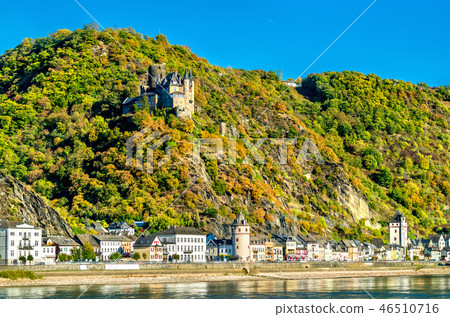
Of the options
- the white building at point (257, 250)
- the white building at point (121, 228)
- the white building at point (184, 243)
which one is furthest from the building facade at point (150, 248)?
the white building at point (257, 250)

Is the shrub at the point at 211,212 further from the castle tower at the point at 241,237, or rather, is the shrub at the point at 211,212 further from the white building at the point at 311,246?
the white building at the point at 311,246

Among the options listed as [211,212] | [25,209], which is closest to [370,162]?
[211,212]

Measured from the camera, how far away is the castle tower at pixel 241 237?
88.6 metres

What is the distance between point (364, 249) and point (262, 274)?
40.3 metres

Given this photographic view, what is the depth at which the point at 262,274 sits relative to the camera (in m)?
76.9

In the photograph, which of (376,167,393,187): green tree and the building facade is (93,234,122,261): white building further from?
(376,167,393,187): green tree

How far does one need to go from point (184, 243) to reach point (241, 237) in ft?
22.9

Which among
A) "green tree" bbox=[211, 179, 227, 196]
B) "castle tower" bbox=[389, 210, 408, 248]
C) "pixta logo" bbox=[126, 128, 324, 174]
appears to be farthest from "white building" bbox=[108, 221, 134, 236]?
"castle tower" bbox=[389, 210, 408, 248]

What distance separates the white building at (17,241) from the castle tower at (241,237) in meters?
25.5

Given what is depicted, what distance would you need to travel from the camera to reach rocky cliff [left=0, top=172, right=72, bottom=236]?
3004 inches

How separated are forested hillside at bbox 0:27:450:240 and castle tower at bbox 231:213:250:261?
19.0 feet
